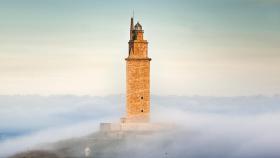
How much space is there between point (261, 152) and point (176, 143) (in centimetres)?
1069

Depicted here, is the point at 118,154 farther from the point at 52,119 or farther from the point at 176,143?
the point at 52,119

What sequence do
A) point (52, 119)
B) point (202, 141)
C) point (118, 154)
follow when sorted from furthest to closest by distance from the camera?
point (52, 119) → point (202, 141) → point (118, 154)

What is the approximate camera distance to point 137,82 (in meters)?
93.4

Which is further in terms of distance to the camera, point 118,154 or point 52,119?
point 52,119

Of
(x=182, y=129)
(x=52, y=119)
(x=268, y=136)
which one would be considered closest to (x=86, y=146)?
(x=182, y=129)

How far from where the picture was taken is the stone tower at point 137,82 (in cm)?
9306

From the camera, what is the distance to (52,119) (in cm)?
Result: 16088

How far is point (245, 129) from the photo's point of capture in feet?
352

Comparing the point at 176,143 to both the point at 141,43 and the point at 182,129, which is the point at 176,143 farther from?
the point at 141,43

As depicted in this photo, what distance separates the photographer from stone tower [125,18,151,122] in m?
93.1

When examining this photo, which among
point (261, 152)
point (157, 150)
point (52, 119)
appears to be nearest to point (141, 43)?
point (157, 150)

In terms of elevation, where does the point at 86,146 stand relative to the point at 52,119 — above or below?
below

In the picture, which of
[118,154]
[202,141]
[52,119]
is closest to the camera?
[118,154]

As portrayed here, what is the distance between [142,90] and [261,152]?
558 inches
